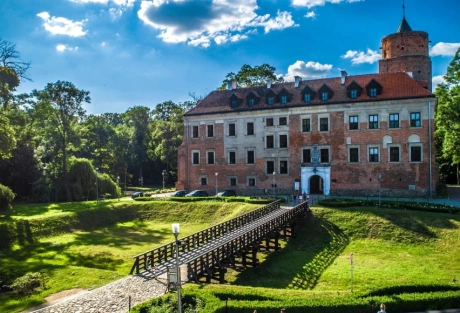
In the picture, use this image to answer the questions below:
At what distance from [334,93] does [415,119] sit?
8245mm

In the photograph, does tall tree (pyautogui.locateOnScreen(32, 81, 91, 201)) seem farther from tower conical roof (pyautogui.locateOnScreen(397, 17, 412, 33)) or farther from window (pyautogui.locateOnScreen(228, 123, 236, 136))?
tower conical roof (pyautogui.locateOnScreen(397, 17, 412, 33))

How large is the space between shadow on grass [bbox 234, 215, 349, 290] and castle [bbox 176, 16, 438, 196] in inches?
416

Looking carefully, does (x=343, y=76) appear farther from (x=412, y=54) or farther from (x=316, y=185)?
(x=412, y=54)

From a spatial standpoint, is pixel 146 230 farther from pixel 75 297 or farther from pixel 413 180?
pixel 413 180

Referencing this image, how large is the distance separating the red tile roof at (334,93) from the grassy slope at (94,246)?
1293cm

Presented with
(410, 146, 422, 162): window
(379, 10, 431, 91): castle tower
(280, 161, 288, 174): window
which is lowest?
(280, 161, 288, 174): window

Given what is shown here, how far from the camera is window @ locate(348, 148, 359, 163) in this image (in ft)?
124

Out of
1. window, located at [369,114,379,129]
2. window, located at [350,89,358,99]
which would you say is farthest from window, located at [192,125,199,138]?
window, located at [369,114,379,129]

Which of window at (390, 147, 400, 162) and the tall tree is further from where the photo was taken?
the tall tree

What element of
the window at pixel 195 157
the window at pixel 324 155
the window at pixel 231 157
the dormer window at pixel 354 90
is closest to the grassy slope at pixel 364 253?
the window at pixel 324 155

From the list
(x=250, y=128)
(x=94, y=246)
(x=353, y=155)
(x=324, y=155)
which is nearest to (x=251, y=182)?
(x=250, y=128)

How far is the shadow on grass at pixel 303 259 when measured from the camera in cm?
1880

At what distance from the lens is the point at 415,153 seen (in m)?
35.7

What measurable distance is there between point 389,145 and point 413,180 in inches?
156
